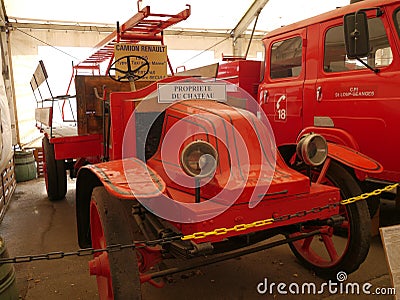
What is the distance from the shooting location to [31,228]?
4148mm

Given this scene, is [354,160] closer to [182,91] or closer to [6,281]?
[182,91]

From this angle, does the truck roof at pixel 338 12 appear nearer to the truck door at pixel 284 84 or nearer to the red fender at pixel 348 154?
the truck door at pixel 284 84

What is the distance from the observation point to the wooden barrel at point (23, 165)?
6445 mm

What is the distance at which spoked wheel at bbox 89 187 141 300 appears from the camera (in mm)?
1844

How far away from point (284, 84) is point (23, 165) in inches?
189

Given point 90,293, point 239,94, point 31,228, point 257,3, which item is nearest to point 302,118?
point 239,94

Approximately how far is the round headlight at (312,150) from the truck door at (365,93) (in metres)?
1.06

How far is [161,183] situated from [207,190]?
0.32m

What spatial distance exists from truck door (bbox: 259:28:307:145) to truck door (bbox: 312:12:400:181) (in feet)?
0.77

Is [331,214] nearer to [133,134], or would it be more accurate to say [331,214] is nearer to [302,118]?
[133,134]

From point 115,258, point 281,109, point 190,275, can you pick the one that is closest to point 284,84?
point 281,109

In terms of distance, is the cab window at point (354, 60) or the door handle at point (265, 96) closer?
the cab window at point (354, 60)

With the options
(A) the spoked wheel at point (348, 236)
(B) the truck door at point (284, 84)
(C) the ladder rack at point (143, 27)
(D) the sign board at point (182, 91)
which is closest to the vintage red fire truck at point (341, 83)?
(B) the truck door at point (284, 84)

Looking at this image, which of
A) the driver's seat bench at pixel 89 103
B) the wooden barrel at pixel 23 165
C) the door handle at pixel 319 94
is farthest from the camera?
the wooden barrel at pixel 23 165
